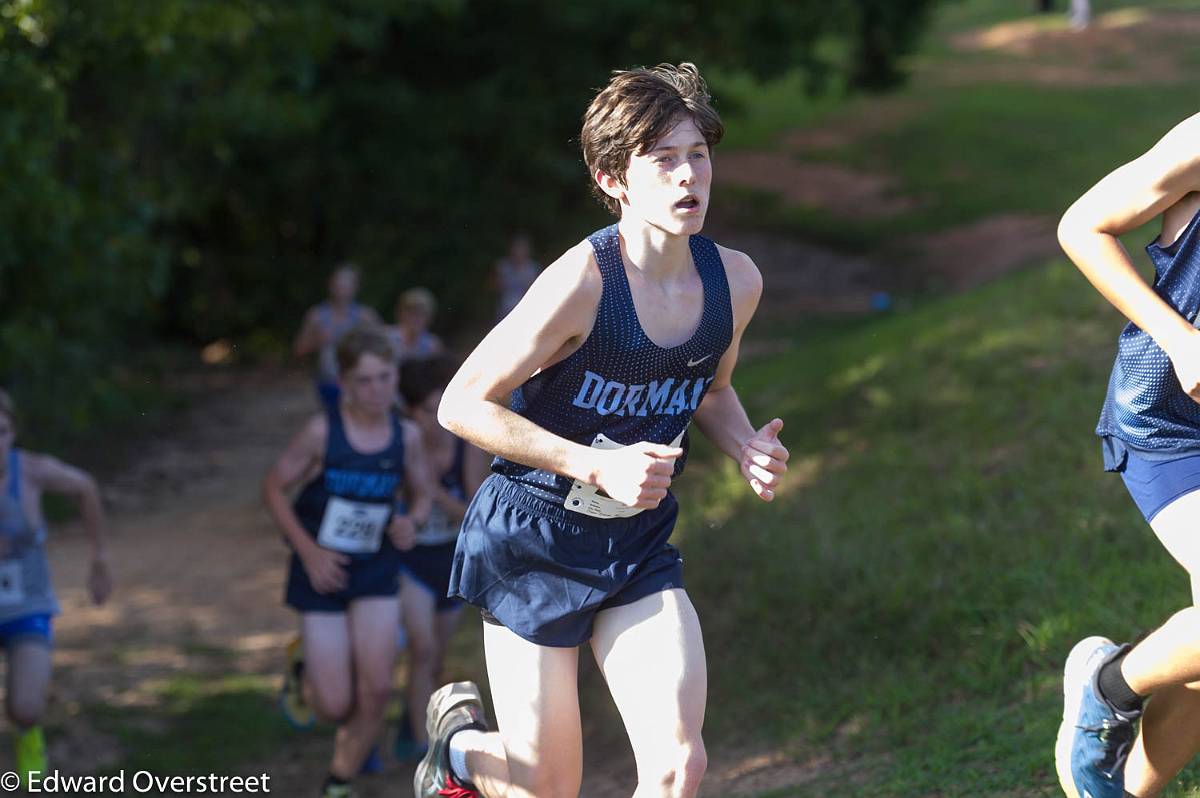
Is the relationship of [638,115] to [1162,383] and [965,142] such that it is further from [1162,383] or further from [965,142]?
[965,142]

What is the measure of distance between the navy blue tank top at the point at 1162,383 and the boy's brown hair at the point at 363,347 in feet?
10.9

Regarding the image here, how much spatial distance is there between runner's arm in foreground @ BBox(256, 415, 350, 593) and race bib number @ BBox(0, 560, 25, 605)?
3.38 ft

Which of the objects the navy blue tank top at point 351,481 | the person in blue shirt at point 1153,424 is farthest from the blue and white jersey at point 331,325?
the person in blue shirt at point 1153,424

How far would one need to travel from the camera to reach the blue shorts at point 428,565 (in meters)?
6.84

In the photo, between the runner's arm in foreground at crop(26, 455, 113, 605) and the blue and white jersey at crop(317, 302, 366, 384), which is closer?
the runner's arm in foreground at crop(26, 455, 113, 605)

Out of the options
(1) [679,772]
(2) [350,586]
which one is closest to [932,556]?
(2) [350,586]

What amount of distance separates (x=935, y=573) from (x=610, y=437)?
3.44 metres

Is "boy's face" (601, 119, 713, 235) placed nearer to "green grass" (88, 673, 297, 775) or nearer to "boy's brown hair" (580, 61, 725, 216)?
"boy's brown hair" (580, 61, 725, 216)

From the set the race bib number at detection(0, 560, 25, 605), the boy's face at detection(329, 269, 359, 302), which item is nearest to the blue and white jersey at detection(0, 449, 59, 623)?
the race bib number at detection(0, 560, 25, 605)

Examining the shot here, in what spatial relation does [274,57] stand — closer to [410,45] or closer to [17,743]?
[410,45]

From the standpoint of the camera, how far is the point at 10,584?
609cm

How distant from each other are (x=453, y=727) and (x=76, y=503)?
968 centimetres

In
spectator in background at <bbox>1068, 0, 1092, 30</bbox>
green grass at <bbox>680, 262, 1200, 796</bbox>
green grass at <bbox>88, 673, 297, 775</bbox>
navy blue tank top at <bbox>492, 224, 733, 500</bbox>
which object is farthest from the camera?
spectator in background at <bbox>1068, 0, 1092, 30</bbox>

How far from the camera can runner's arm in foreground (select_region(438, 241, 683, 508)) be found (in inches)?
133
